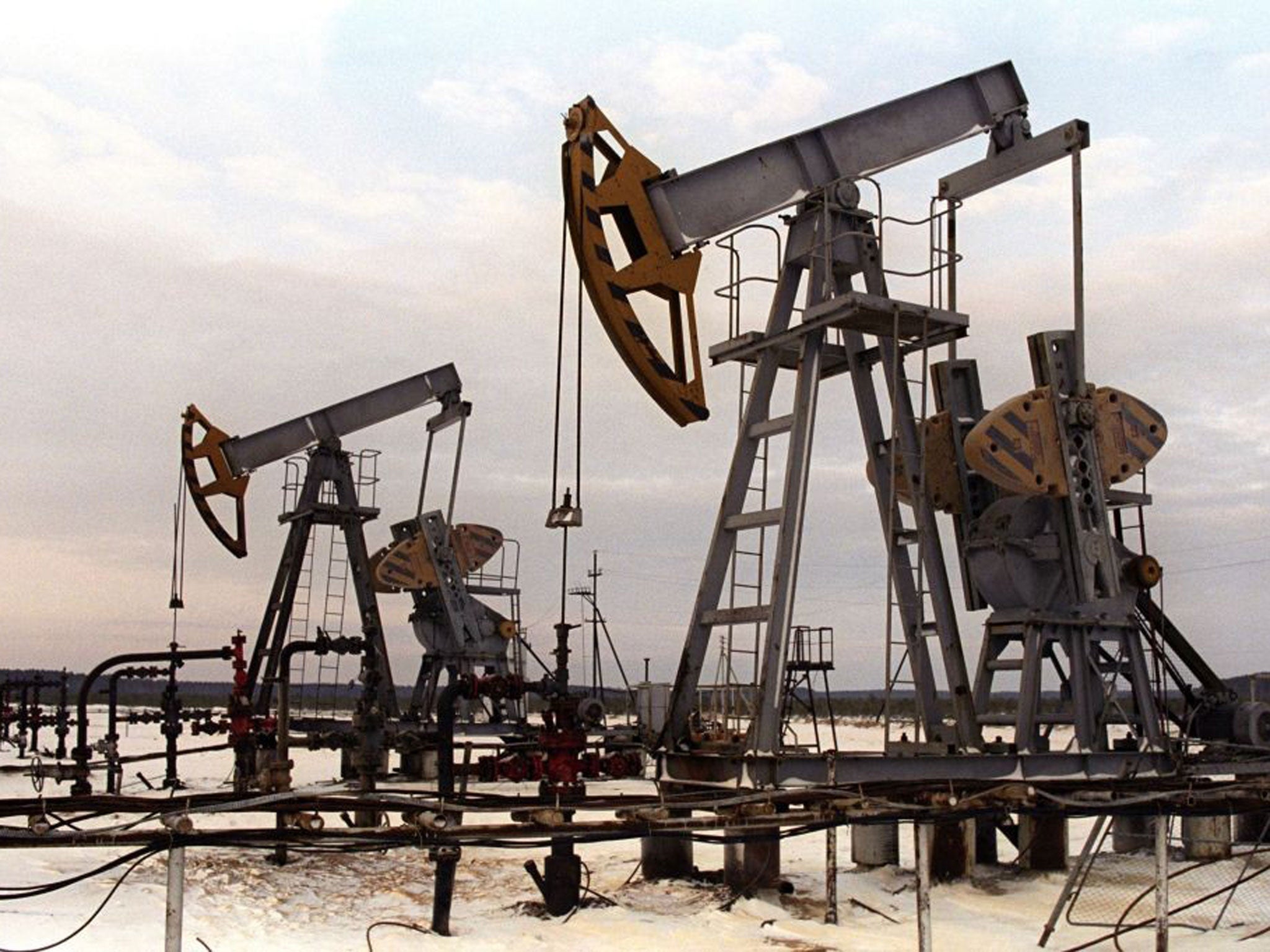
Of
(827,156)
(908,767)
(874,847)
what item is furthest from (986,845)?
(827,156)

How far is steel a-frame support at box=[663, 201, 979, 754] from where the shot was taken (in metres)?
9.62

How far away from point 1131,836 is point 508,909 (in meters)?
5.95

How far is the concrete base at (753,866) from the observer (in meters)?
9.32

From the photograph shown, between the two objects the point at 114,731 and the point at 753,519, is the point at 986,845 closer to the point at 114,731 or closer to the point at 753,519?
the point at 753,519

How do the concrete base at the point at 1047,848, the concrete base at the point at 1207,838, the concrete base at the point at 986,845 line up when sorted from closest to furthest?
the concrete base at the point at 1047,848
the concrete base at the point at 1207,838
the concrete base at the point at 986,845

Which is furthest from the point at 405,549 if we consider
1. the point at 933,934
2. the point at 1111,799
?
the point at 1111,799

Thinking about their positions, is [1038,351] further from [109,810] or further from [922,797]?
[109,810]

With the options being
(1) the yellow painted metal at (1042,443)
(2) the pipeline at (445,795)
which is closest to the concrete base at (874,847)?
(1) the yellow painted metal at (1042,443)

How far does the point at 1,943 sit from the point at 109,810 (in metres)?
1.82

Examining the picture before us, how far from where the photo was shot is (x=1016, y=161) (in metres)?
11.2

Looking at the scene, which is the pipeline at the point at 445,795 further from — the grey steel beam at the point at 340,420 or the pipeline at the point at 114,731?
the grey steel beam at the point at 340,420

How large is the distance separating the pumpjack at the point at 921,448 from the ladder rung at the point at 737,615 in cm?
2

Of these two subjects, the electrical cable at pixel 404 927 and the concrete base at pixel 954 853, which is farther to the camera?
the concrete base at pixel 954 853

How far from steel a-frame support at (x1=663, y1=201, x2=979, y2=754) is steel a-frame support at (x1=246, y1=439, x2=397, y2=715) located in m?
11.1
